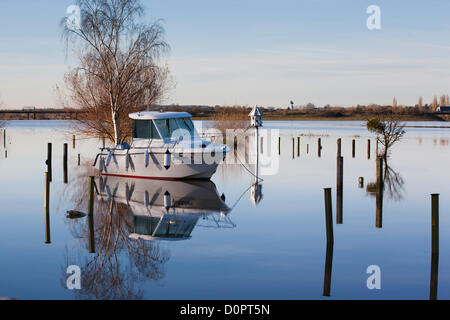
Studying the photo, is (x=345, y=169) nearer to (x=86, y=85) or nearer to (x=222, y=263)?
(x=86, y=85)

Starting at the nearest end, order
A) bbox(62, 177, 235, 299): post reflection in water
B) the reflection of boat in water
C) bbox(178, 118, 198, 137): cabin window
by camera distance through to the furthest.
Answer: bbox(62, 177, 235, 299): post reflection in water → the reflection of boat in water → bbox(178, 118, 198, 137): cabin window

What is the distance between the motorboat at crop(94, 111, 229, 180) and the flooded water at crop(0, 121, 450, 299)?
29.8 inches

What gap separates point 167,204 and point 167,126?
6.74m

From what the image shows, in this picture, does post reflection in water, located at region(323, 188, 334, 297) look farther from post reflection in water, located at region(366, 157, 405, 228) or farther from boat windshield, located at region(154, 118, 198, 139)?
boat windshield, located at region(154, 118, 198, 139)

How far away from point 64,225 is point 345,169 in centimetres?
2144

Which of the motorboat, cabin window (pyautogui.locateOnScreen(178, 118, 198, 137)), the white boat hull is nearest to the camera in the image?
the motorboat

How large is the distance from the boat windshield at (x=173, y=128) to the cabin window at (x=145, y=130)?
310 millimetres

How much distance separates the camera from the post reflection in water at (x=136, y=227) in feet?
39.5

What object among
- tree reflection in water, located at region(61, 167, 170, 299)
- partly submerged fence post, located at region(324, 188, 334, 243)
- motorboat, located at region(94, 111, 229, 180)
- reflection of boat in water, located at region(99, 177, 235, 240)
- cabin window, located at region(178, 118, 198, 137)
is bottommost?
tree reflection in water, located at region(61, 167, 170, 299)

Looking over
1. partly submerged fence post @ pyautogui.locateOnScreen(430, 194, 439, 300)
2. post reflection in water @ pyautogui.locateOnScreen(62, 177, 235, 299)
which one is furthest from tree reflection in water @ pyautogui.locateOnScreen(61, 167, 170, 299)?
partly submerged fence post @ pyautogui.locateOnScreen(430, 194, 439, 300)

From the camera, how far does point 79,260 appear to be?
44.5 ft

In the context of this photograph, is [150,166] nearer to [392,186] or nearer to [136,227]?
[136,227]

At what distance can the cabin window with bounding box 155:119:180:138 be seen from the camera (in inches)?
1060

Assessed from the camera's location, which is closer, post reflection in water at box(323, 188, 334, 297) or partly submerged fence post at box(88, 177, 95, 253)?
post reflection in water at box(323, 188, 334, 297)
